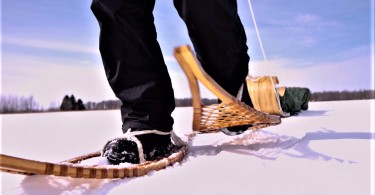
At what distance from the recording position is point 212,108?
3.94 feet

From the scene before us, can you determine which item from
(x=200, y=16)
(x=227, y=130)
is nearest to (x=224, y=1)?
(x=200, y=16)

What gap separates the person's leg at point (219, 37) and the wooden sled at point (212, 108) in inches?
4.7

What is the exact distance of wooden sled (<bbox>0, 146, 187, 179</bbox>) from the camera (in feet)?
1.84

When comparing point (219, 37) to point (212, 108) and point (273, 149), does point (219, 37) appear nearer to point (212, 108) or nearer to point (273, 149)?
point (212, 108)

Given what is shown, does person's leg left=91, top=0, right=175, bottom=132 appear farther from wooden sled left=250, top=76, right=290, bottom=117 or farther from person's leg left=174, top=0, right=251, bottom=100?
wooden sled left=250, top=76, right=290, bottom=117

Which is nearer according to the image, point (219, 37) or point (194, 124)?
point (219, 37)

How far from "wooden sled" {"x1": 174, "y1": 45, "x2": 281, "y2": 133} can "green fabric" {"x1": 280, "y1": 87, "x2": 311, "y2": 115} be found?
227 centimetres

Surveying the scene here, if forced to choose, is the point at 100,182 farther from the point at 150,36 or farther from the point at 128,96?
the point at 150,36

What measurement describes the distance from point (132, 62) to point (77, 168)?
1.34 ft

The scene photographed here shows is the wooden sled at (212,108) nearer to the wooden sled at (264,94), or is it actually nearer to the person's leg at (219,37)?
the person's leg at (219,37)

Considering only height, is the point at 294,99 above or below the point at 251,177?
above

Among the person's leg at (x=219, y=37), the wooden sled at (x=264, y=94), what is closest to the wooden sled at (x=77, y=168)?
the person's leg at (x=219, y=37)

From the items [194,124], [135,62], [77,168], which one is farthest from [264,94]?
[77,168]

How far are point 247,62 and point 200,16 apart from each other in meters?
0.29
